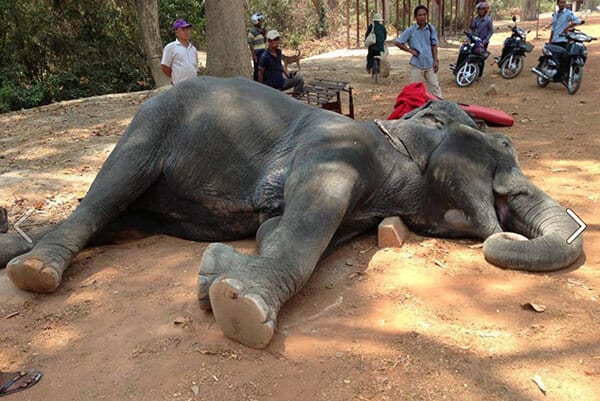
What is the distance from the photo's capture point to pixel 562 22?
36.5 feet

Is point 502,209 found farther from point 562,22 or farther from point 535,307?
point 562,22

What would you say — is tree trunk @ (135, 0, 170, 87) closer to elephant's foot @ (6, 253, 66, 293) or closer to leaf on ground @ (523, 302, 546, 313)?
elephant's foot @ (6, 253, 66, 293)

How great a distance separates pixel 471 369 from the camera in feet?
7.47

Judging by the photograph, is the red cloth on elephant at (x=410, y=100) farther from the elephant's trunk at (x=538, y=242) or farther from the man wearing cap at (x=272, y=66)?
the elephant's trunk at (x=538, y=242)

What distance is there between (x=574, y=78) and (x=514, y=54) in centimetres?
215

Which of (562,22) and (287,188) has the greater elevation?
(287,188)

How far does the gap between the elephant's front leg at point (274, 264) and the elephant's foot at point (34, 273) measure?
0.99m

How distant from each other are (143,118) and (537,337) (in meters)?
2.90

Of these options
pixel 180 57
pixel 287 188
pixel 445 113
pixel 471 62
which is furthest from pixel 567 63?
pixel 287 188

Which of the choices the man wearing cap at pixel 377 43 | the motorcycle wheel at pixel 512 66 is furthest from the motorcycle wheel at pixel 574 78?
the man wearing cap at pixel 377 43

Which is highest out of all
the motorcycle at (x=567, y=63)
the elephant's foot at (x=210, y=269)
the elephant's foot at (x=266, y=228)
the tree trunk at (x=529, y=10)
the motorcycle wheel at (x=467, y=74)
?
the elephant's foot at (x=210, y=269)

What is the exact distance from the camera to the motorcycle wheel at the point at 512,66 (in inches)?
454

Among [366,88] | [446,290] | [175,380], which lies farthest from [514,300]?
[366,88]

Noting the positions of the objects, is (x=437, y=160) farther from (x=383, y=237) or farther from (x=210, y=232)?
(x=210, y=232)
